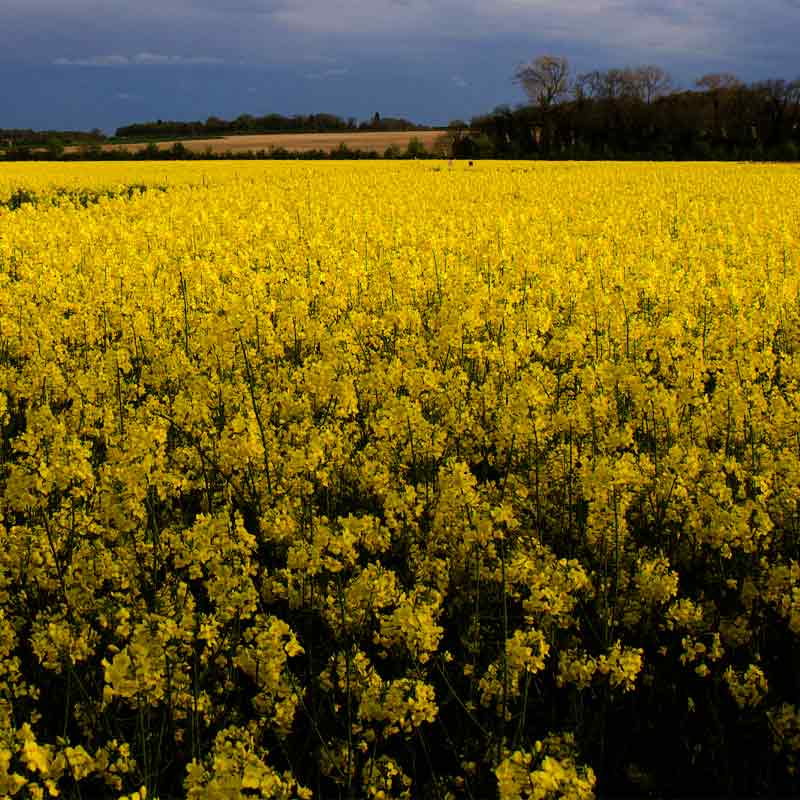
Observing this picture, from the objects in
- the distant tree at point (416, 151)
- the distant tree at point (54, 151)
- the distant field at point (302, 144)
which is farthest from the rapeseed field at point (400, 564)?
the distant field at point (302, 144)

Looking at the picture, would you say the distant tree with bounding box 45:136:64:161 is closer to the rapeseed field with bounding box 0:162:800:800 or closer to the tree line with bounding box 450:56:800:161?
the tree line with bounding box 450:56:800:161

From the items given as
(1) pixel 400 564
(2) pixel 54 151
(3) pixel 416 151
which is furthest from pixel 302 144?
(1) pixel 400 564

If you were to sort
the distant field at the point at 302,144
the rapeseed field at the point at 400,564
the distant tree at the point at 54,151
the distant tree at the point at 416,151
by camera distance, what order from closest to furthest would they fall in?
the rapeseed field at the point at 400,564 → the distant tree at the point at 416,151 → the distant tree at the point at 54,151 → the distant field at the point at 302,144

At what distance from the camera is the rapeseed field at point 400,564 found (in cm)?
315

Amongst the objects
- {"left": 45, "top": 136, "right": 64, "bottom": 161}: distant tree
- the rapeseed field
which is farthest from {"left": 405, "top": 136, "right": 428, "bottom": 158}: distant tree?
the rapeseed field

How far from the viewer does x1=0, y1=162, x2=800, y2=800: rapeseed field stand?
10.3ft

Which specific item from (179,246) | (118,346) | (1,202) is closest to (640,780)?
(118,346)

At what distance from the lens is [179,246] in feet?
42.7

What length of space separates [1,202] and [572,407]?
23988 millimetres

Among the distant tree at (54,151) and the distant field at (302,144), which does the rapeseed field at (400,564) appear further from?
the distant field at (302,144)

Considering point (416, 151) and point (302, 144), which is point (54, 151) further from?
point (416, 151)

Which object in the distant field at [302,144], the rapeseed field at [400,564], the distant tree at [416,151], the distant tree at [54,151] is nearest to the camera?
the rapeseed field at [400,564]

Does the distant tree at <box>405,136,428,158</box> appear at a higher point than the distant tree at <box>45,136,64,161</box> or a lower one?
lower

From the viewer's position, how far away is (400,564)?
14.6 ft
